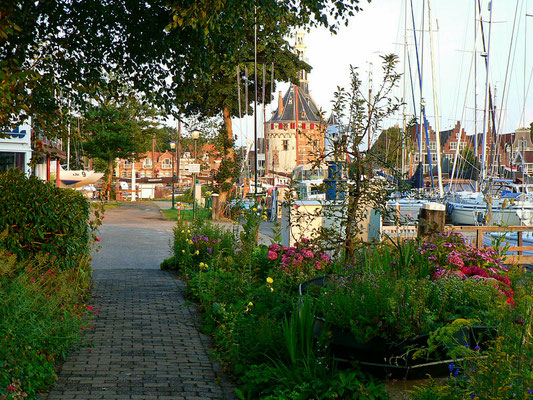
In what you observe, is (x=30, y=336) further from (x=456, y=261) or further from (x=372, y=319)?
(x=456, y=261)

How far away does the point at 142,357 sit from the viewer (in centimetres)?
650

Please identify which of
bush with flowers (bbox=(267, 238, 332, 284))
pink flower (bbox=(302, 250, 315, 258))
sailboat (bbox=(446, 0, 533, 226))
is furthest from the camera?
sailboat (bbox=(446, 0, 533, 226))

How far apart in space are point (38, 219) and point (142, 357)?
2.62 m

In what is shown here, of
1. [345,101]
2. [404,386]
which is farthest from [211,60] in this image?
[404,386]

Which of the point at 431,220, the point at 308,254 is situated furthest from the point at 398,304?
the point at 431,220

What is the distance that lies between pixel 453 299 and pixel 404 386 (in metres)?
1.09

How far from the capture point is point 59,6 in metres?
9.62

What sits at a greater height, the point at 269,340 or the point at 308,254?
the point at 308,254

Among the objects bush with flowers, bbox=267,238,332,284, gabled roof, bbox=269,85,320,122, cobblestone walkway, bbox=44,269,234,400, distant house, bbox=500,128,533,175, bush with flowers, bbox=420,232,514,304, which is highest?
gabled roof, bbox=269,85,320,122

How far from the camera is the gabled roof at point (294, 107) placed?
125188 mm

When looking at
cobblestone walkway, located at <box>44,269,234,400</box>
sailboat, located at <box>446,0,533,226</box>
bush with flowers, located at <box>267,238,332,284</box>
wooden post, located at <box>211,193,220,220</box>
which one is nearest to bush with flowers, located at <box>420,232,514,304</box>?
bush with flowers, located at <box>267,238,332,284</box>

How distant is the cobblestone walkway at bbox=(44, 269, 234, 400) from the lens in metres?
5.49

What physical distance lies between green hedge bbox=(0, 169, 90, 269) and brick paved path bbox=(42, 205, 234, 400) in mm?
1085

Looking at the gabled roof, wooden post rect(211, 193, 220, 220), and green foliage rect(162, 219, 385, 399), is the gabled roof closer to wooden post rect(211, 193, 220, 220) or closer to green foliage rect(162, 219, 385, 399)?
wooden post rect(211, 193, 220, 220)
